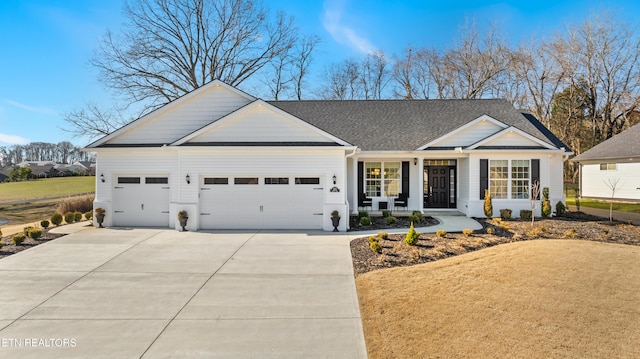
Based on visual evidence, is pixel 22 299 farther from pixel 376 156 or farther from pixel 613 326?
pixel 376 156

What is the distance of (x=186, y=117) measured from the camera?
50.3 feet

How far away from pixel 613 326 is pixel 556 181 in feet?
43.7

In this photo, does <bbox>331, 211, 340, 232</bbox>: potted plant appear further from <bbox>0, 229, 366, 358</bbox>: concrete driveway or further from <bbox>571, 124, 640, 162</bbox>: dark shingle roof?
<bbox>571, 124, 640, 162</bbox>: dark shingle roof

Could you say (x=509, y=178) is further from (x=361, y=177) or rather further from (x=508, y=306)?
(x=508, y=306)

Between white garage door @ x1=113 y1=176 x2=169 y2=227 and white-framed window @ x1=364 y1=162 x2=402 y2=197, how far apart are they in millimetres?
9336

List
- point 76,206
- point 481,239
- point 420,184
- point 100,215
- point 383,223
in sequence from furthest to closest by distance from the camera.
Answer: point 76,206 → point 420,184 → point 383,223 → point 100,215 → point 481,239

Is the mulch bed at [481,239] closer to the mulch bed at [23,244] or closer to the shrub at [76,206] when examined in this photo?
the mulch bed at [23,244]

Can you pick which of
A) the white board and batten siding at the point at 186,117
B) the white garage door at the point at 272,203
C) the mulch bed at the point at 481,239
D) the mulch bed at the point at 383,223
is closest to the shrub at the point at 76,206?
the white board and batten siding at the point at 186,117

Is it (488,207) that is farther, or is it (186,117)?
(488,207)

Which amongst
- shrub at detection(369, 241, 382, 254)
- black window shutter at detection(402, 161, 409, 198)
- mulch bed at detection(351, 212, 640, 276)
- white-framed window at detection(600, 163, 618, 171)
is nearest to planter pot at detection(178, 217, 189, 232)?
mulch bed at detection(351, 212, 640, 276)

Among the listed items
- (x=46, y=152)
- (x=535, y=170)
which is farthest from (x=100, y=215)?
(x=46, y=152)

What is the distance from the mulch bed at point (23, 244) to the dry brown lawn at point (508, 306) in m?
10.5

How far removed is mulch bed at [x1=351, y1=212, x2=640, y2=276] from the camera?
30.7 ft

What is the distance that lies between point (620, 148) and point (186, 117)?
2728 cm
